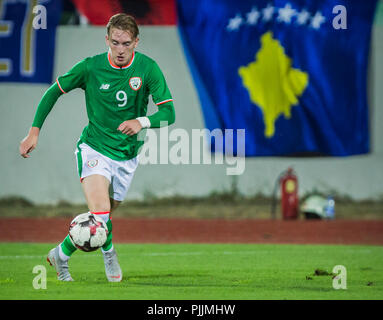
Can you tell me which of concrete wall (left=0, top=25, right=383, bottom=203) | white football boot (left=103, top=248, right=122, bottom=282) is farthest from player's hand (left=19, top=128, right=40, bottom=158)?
concrete wall (left=0, top=25, right=383, bottom=203)

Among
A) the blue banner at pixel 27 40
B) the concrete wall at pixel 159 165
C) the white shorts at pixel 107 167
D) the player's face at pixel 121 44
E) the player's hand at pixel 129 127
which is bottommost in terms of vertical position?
the white shorts at pixel 107 167

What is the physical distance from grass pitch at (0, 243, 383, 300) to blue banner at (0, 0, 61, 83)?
5935 mm

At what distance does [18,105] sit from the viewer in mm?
16172

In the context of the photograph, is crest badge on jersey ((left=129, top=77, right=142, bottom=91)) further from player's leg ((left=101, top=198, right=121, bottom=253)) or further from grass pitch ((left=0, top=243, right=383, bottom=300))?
grass pitch ((left=0, top=243, right=383, bottom=300))

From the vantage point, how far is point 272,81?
15.9 meters

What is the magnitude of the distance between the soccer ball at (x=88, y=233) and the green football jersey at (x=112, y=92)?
0.78 m

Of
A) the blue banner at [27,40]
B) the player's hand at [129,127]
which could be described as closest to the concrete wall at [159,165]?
the blue banner at [27,40]

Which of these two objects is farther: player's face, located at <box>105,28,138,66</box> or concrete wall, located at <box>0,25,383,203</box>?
concrete wall, located at <box>0,25,383,203</box>

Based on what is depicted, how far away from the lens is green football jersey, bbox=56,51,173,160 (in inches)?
261

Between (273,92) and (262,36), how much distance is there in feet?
3.94

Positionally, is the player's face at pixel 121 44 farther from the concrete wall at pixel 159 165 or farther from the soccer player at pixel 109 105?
the concrete wall at pixel 159 165

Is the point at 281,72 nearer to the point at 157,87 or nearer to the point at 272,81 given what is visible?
the point at 272,81

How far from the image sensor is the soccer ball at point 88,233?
595 centimetres

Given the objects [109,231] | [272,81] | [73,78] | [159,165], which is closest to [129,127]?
[73,78]
